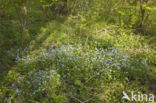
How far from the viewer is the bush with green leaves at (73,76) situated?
2.80 m

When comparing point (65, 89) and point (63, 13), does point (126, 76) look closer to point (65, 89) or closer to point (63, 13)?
point (65, 89)

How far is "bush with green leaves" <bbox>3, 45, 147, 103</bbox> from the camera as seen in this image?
9.19 feet

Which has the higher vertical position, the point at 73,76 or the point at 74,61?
the point at 74,61

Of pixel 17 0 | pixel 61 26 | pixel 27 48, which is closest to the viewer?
pixel 17 0

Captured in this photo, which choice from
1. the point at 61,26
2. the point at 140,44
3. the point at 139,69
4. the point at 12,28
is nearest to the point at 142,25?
the point at 140,44

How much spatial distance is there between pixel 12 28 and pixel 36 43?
4.34 ft

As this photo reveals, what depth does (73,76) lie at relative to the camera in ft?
10.7

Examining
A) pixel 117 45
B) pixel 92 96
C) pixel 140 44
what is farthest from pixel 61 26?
pixel 92 96

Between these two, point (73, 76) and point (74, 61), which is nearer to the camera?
point (73, 76)

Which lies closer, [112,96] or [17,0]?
[112,96]

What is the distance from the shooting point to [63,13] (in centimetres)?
665

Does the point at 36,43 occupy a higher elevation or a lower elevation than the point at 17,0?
lower

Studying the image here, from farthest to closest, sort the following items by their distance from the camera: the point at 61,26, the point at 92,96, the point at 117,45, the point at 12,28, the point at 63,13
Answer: the point at 63,13
the point at 61,26
the point at 12,28
the point at 117,45
the point at 92,96

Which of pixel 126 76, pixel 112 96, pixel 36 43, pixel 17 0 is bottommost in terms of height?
pixel 112 96
